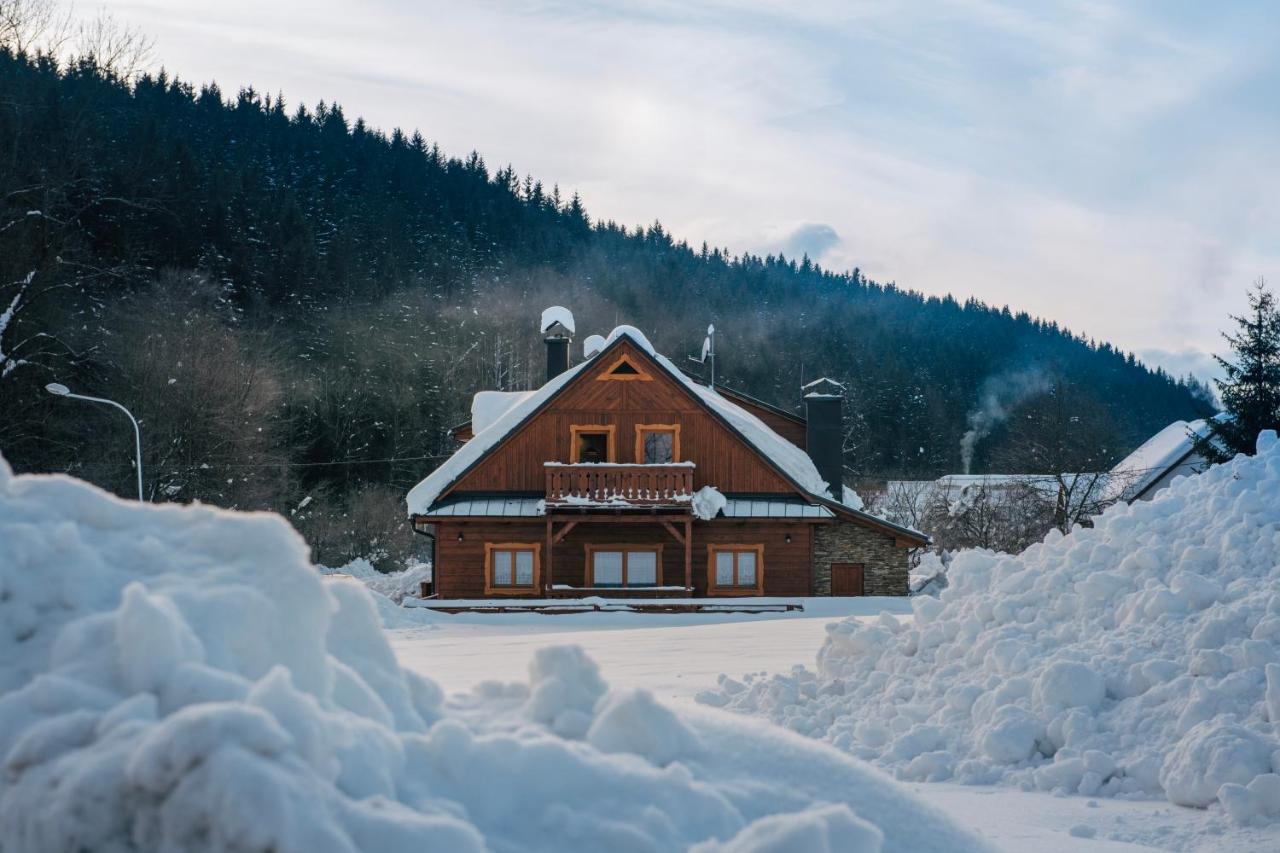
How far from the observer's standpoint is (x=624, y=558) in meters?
27.7

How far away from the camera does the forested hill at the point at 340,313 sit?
136 ft

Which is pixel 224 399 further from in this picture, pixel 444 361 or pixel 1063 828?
pixel 1063 828

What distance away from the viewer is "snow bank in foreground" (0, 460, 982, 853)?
2301 mm

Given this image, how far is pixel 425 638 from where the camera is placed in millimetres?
18438

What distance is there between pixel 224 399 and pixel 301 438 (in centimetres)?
1253

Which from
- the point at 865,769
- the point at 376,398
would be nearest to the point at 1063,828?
the point at 865,769

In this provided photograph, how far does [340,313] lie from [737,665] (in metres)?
61.9

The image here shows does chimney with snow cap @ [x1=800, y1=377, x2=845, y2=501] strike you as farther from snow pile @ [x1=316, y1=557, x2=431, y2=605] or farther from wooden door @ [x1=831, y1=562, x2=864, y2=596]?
snow pile @ [x1=316, y1=557, x2=431, y2=605]

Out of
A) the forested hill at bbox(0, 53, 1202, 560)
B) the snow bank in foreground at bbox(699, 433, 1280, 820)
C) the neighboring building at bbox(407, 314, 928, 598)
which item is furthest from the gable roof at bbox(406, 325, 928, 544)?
the snow bank in foreground at bbox(699, 433, 1280, 820)

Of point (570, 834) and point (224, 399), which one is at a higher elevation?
point (224, 399)

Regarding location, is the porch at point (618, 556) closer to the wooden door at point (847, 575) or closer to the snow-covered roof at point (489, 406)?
the wooden door at point (847, 575)

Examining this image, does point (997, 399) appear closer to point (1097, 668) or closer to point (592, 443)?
point (592, 443)

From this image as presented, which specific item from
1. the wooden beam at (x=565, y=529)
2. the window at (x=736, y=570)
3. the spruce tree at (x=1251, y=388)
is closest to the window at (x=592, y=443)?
the wooden beam at (x=565, y=529)

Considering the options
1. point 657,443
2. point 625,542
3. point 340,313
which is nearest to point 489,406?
point 657,443
